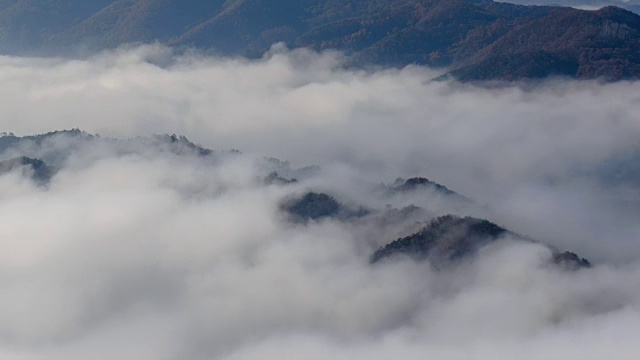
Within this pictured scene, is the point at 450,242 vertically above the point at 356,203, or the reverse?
the point at 356,203

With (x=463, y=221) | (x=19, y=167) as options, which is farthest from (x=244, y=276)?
(x=19, y=167)

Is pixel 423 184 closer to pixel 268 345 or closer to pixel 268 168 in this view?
pixel 268 168

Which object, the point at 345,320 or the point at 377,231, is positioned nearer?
the point at 345,320

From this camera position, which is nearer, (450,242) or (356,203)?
(450,242)

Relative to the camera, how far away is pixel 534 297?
115 meters

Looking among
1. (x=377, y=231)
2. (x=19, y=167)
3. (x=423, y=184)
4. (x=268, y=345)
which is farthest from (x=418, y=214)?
(x=19, y=167)

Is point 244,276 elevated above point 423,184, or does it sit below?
below

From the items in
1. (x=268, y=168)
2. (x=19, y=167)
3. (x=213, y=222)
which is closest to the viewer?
(x=213, y=222)

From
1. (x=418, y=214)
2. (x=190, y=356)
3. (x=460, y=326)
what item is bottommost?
(x=190, y=356)

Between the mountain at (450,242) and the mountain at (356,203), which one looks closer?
the mountain at (450,242)

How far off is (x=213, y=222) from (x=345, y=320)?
4351 cm

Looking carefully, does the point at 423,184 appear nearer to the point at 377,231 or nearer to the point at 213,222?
the point at 377,231

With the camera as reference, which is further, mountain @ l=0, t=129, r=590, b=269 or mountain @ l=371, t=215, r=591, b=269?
mountain @ l=0, t=129, r=590, b=269

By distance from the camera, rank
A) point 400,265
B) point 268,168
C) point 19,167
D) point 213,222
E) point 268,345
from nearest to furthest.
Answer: point 268,345, point 400,265, point 213,222, point 19,167, point 268,168
